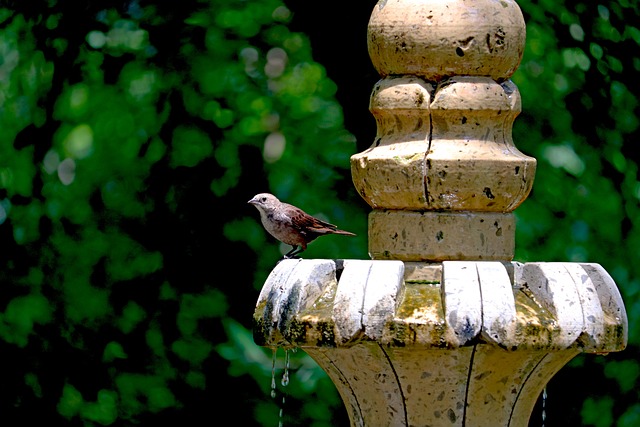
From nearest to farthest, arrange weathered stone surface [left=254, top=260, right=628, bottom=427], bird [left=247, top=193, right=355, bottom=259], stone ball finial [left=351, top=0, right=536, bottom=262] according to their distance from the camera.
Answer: weathered stone surface [left=254, top=260, right=628, bottom=427] < stone ball finial [left=351, top=0, right=536, bottom=262] < bird [left=247, top=193, right=355, bottom=259]

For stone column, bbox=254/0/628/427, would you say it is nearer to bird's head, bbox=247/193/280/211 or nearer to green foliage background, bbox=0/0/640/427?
bird's head, bbox=247/193/280/211

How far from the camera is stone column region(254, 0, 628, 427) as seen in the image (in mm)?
2639

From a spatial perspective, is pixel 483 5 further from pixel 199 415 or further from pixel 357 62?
pixel 199 415

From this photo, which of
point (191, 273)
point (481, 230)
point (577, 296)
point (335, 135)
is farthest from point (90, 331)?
point (577, 296)

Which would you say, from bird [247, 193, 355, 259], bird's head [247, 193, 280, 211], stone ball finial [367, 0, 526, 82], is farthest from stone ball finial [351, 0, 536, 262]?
bird's head [247, 193, 280, 211]

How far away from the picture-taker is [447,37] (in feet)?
9.05

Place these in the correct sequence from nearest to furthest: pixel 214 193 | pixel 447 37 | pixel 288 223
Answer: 1. pixel 447 37
2. pixel 288 223
3. pixel 214 193

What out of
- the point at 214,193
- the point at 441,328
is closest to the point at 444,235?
the point at 441,328

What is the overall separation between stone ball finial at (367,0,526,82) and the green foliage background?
1.44 meters

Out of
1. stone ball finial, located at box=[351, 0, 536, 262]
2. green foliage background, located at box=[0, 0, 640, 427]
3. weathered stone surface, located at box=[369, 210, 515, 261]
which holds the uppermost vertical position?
stone ball finial, located at box=[351, 0, 536, 262]

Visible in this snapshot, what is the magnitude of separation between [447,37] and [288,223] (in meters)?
1.27

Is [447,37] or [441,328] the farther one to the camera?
[447,37]

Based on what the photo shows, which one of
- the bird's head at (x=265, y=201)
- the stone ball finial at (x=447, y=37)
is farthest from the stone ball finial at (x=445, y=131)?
the bird's head at (x=265, y=201)

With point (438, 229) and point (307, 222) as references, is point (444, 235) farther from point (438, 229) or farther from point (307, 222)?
point (307, 222)
